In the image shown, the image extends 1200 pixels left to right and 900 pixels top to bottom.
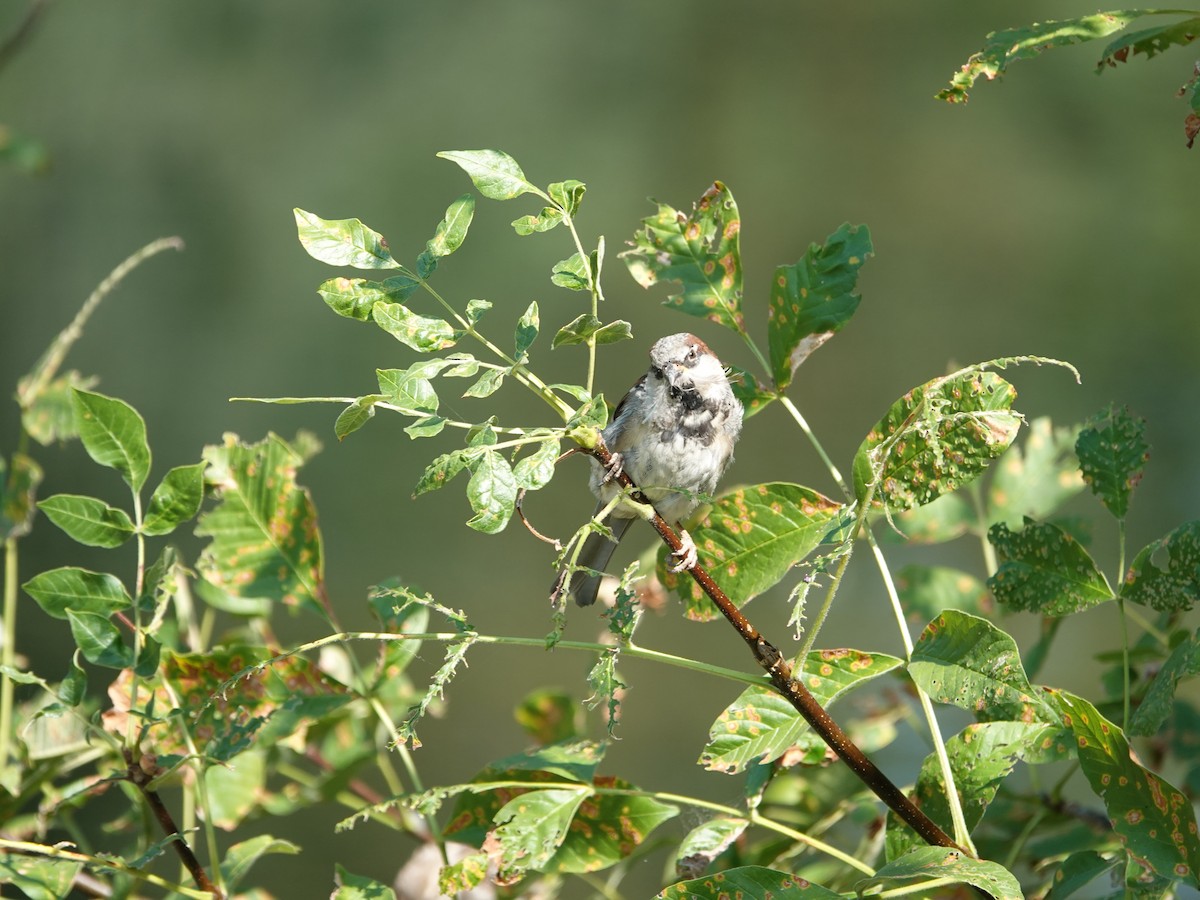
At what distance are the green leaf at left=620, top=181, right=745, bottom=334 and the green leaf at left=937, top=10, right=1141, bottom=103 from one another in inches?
9.2

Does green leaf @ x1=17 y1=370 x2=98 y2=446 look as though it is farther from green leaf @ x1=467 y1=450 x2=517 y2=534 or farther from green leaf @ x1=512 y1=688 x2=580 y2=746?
green leaf @ x1=467 y1=450 x2=517 y2=534

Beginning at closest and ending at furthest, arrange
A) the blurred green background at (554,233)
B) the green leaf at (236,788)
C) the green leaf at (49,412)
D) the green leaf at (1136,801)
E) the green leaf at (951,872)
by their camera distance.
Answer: the green leaf at (951,872) → the green leaf at (1136,801) → the green leaf at (236,788) → the green leaf at (49,412) → the blurred green background at (554,233)

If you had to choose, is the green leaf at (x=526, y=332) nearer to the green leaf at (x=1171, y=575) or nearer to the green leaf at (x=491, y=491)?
the green leaf at (x=491, y=491)

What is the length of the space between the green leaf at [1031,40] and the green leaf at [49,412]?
1020mm

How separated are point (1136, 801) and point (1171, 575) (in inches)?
8.7

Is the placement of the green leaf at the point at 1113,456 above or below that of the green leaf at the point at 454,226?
below

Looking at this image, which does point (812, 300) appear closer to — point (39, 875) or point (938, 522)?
point (938, 522)

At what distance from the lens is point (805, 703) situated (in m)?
0.86

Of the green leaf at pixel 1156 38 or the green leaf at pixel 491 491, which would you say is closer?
the green leaf at pixel 491 491

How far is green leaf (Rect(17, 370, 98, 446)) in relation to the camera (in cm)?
141

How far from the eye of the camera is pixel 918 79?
508 centimetres

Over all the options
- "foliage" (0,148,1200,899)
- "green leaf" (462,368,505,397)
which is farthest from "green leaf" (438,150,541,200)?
"green leaf" (462,368,505,397)

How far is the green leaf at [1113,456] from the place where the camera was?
105 cm

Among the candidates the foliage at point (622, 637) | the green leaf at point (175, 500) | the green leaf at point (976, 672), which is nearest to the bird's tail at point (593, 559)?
the foliage at point (622, 637)
